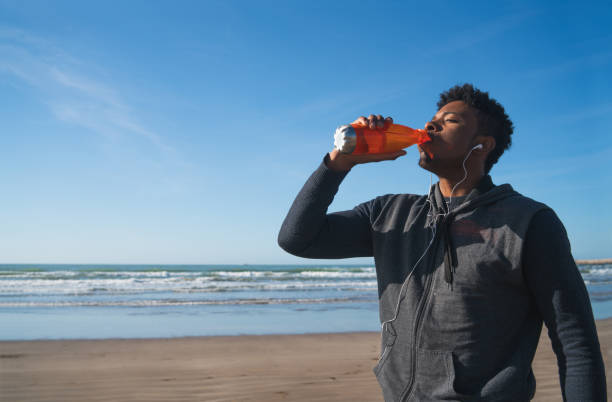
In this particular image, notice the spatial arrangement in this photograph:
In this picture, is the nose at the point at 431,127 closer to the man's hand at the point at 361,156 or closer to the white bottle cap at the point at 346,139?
the man's hand at the point at 361,156

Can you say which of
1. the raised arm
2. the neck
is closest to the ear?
the neck

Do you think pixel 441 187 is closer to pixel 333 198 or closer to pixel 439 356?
pixel 333 198

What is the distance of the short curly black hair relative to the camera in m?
1.93

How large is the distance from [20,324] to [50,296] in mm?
5483

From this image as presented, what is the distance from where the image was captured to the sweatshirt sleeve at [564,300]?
143 cm

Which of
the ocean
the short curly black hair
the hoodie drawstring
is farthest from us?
the ocean

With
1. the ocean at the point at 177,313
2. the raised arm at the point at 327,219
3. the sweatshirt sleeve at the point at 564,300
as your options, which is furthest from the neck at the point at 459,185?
the ocean at the point at 177,313

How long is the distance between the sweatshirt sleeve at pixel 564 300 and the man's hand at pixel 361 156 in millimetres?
592

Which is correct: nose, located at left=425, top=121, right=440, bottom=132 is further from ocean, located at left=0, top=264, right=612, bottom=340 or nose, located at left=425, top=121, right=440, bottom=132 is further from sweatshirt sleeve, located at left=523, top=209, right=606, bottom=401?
ocean, located at left=0, top=264, right=612, bottom=340

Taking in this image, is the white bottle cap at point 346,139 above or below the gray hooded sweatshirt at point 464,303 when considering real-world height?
above

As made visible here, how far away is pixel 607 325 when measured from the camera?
28.8ft

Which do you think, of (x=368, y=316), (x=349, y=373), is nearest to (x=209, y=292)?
(x=368, y=316)

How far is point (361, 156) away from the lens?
5.73ft

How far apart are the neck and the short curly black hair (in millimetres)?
183
